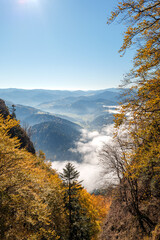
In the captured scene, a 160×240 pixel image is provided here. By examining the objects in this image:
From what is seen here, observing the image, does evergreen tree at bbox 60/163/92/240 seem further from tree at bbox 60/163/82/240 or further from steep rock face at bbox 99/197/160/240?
steep rock face at bbox 99/197/160/240

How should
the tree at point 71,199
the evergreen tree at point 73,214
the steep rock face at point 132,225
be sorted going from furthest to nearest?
the tree at point 71,199
the evergreen tree at point 73,214
the steep rock face at point 132,225

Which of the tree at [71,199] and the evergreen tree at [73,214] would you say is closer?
the evergreen tree at [73,214]

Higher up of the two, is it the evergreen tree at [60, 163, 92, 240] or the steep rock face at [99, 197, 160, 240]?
the steep rock face at [99, 197, 160, 240]

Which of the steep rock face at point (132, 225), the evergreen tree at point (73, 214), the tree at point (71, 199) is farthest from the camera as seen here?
the tree at point (71, 199)

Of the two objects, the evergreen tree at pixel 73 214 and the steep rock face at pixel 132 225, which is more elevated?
the steep rock face at pixel 132 225

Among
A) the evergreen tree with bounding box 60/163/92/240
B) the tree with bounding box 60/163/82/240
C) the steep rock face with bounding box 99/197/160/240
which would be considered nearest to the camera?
the steep rock face with bounding box 99/197/160/240

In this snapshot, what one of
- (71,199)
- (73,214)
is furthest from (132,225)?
(73,214)

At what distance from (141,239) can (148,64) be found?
10680 mm

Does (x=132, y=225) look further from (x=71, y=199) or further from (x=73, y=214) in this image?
(x=73, y=214)

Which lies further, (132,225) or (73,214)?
(73,214)

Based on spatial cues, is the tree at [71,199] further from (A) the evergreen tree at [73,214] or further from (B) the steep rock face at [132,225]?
(B) the steep rock face at [132,225]

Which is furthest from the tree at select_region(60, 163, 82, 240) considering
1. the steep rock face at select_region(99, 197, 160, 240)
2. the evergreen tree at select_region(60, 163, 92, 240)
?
the steep rock face at select_region(99, 197, 160, 240)

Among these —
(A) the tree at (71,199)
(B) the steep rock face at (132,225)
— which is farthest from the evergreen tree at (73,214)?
(B) the steep rock face at (132,225)

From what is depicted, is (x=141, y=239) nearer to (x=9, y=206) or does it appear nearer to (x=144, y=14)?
(x=9, y=206)
